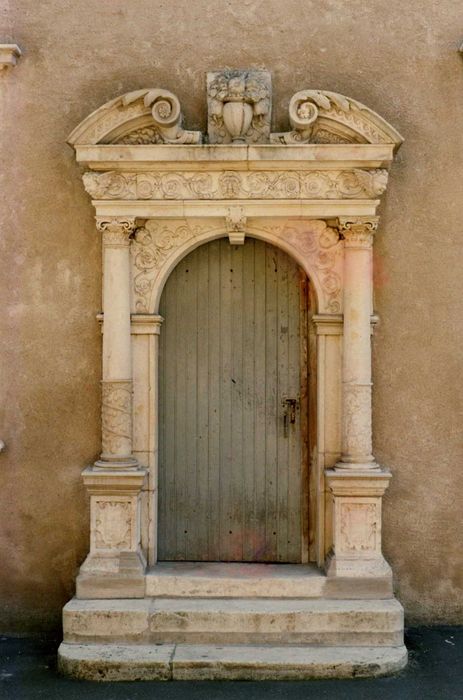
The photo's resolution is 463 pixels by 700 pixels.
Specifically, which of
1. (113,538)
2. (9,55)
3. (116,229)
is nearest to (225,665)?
(113,538)

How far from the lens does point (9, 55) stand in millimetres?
6324

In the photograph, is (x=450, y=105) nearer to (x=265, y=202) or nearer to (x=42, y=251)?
(x=265, y=202)

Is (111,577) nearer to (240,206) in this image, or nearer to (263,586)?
(263,586)

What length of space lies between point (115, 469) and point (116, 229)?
184cm

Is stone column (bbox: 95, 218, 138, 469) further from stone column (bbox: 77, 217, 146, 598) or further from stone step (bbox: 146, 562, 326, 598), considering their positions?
stone step (bbox: 146, 562, 326, 598)

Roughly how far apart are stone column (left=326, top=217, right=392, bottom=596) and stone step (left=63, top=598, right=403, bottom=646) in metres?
0.26

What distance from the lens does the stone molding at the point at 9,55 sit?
628 centimetres

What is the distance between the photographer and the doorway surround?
5.96 meters

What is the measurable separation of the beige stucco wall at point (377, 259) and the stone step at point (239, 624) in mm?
679

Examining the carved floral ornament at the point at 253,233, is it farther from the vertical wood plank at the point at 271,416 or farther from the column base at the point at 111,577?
the column base at the point at 111,577

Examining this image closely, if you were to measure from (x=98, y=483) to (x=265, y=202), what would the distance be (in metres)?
2.50

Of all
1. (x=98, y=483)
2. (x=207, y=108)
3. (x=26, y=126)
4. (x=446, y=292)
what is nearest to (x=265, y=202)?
(x=207, y=108)

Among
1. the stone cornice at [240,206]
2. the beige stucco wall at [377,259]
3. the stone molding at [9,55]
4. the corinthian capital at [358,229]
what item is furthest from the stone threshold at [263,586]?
the stone molding at [9,55]

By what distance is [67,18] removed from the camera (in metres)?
6.44
